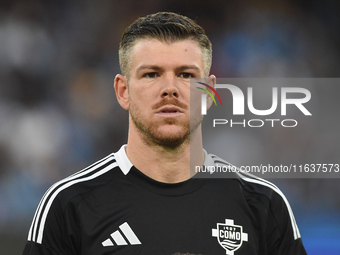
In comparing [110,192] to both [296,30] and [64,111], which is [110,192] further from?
[296,30]

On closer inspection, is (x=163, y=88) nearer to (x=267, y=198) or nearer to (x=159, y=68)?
(x=159, y=68)

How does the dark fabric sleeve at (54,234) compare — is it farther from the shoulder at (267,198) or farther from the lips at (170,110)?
the shoulder at (267,198)

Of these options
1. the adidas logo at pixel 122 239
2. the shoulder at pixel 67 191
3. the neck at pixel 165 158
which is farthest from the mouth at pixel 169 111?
the adidas logo at pixel 122 239

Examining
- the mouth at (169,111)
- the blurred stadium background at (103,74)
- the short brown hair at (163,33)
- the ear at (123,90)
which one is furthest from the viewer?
the blurred stadium background at (103,74)

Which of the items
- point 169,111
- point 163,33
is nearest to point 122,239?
point 169,111

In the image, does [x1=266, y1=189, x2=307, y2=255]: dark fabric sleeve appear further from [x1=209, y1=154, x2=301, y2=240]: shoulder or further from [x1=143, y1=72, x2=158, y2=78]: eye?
[x1=143, y1=72, x2=158, y2=78]: eye

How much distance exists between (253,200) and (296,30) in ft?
17.4

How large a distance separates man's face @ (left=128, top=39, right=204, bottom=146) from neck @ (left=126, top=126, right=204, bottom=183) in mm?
50

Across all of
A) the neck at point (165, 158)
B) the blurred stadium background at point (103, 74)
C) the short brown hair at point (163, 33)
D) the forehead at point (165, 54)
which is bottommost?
the neck at point (165, 158)

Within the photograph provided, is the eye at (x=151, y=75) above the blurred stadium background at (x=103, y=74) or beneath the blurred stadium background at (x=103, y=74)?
beneath

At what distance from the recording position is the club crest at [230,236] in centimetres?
229

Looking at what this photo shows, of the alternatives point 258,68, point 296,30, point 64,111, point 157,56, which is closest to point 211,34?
point 258,68

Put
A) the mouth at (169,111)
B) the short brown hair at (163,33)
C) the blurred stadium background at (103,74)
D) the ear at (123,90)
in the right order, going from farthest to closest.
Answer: the blurred stadium background at (103,74), the ear at (123,90), the short brown hair at (163,33), the mouth at (169,111)

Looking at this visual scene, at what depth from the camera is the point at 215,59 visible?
22.6ft
